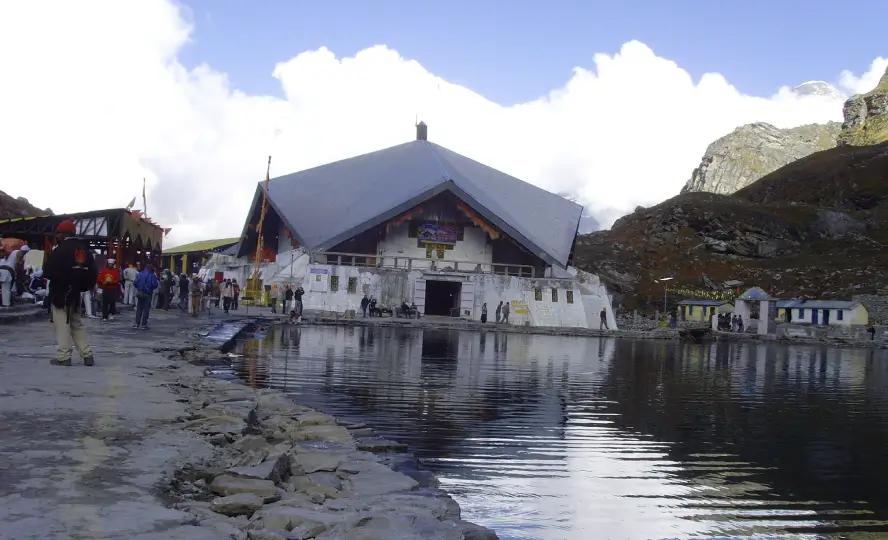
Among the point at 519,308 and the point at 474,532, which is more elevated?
the point at 519,308

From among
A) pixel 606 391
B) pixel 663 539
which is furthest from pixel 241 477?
pixel 606 391

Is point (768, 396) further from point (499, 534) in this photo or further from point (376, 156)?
point (376, 156)

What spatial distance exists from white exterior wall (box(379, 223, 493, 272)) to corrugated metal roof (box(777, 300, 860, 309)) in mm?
24181

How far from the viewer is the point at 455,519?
4.77 m

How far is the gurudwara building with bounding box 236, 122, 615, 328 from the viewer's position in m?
43.0

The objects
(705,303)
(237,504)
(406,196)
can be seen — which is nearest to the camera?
(237,504)

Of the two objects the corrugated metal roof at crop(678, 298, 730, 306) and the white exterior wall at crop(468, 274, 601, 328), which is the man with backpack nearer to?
the white exterior wall at crop(468, 274, 601, 328)

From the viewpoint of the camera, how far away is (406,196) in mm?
47031

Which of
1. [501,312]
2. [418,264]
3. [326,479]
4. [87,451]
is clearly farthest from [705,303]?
[87,451]

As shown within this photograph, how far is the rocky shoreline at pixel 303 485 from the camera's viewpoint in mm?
4176

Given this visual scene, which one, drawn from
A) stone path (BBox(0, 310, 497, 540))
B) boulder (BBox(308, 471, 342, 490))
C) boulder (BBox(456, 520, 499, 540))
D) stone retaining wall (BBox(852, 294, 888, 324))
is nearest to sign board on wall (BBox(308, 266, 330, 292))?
stone path (BBox(0, 310, 497, 540))

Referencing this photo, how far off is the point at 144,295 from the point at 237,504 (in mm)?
14092

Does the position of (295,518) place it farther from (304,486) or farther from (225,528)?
(304,486)

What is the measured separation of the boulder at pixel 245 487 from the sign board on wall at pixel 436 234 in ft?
145
